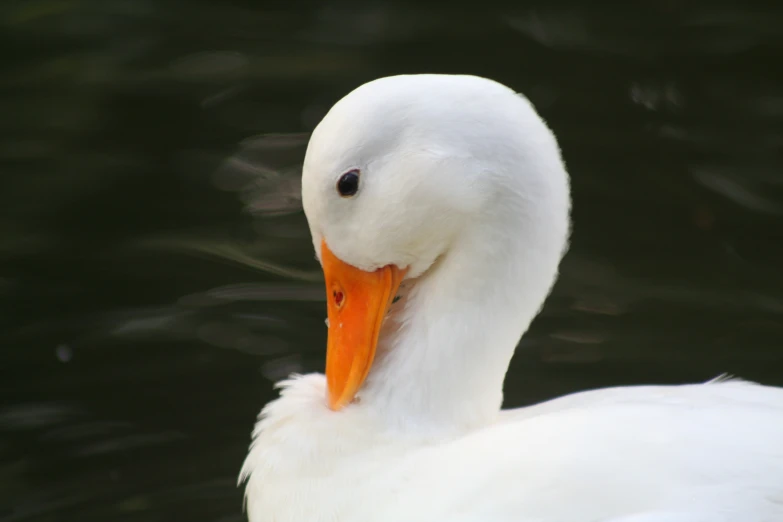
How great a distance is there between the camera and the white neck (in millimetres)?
2973

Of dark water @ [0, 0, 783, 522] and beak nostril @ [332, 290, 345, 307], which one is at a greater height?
beak nostril @ [332, 290, 345, 307]

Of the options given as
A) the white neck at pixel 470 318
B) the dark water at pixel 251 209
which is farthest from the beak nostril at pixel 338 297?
the dark water at pixel 251 209

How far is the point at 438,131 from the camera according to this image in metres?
2.87

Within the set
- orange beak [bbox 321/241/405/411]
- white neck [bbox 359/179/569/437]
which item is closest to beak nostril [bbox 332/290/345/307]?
orange beak [bbox 321/241/405/411]

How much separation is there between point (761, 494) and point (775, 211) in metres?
3.16

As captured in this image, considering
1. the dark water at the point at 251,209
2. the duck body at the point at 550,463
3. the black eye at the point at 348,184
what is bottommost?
the dark water at the point at 251,209

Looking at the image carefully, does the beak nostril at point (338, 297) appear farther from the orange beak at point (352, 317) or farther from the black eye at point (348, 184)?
the black eye at point (348, 184)

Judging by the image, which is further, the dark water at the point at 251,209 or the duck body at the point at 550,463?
the dark water at the point at 251,209

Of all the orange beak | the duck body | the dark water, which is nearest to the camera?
the duck body

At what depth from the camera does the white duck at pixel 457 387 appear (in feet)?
8.97

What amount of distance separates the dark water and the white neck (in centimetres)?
110

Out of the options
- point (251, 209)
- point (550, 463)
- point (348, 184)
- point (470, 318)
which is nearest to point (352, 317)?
point (470, 318)

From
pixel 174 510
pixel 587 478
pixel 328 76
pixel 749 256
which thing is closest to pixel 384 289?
pixel 587 478

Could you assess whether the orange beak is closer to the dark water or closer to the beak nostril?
the beak nostril
